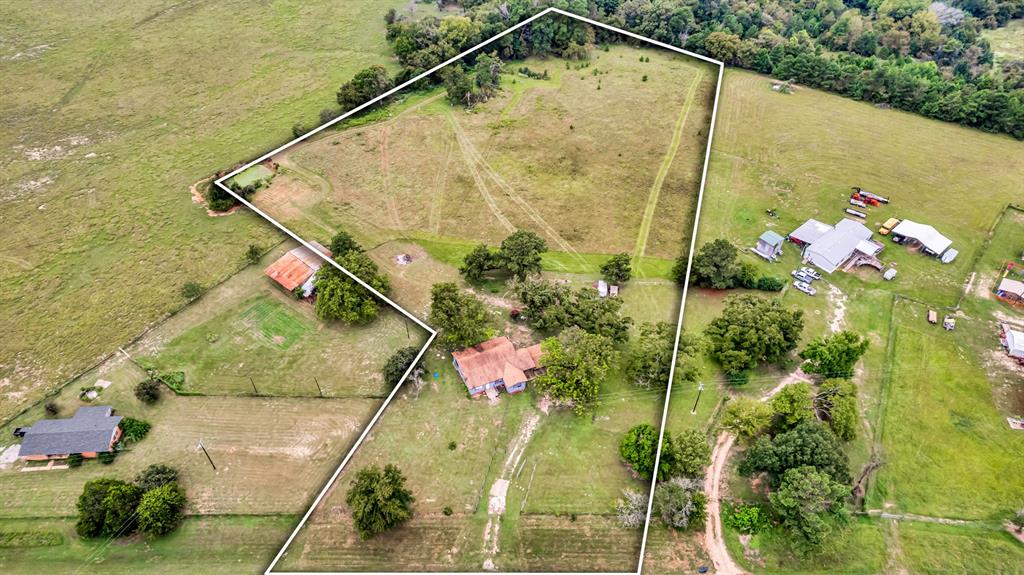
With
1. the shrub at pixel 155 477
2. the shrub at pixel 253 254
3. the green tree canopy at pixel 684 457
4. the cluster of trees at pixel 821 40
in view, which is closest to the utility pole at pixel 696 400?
the green tree canopy at pixel 684 457

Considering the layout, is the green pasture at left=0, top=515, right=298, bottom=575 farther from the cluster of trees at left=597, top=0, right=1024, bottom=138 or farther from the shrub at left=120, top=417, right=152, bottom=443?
the cluster of trees at left=597, top=0, right=1024, bottom=138

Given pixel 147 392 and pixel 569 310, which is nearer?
pixel 147 392

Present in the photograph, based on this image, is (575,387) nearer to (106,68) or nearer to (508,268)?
(508,268)

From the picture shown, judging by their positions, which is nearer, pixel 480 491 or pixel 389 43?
pixel 480 491

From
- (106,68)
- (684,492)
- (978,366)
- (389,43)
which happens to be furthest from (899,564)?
(106,68)

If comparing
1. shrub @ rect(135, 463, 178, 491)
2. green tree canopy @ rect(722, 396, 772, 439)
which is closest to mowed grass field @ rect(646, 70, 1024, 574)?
green tree canopy @ rect(722, 396, 772, 439)

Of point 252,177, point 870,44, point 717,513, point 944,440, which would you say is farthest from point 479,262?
point 870,44

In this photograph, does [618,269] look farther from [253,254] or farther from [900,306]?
[253,254]
